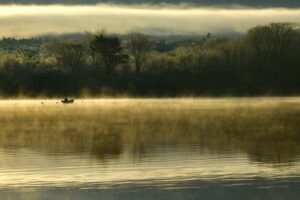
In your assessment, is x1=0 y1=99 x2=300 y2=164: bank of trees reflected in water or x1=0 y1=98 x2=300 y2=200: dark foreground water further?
x1=0 y1=99 x2=300 y2=164: bank of trees reflected in water

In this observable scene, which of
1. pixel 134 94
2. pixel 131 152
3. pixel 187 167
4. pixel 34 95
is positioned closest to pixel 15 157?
pixel 131 152

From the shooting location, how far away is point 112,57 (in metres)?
138

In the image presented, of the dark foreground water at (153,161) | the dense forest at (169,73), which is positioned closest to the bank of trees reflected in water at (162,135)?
the dark foreground water at (153,161)

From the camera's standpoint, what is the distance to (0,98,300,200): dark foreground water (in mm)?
24328

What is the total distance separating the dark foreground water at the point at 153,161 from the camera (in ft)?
79.8

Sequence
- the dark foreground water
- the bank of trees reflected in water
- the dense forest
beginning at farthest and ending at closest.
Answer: the dense forest < the bank of trees reflected in water < the dark foreground water

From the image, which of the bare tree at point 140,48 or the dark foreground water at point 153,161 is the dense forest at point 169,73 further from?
the dark foreground water at point 153,161

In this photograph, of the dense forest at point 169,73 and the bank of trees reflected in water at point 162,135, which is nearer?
the bank of trees reflected in water at point 162,135

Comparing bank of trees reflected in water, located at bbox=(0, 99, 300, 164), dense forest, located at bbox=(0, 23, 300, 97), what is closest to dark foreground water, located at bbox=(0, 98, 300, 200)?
bank of trees reflected in water, located at bbox=(0, 99, 300, 164)

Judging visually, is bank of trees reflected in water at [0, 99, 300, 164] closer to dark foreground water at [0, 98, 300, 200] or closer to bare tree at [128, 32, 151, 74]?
dark foreground water at [0, 98, 300, 200]

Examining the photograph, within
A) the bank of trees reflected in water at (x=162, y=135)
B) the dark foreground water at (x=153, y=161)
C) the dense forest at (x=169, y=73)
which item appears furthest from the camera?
the dense forest at (x=169, y=73)

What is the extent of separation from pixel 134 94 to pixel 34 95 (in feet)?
62.5

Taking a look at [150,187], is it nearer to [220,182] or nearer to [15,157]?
[220,182]

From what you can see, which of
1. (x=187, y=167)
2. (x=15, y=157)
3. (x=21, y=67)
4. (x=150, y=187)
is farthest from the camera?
(x=21, y=67)
